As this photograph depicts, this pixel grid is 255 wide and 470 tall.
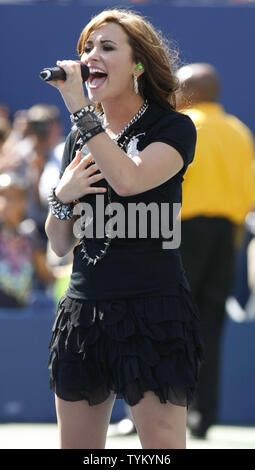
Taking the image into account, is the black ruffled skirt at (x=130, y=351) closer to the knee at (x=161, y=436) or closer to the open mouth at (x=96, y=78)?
the knee at (x=161, y=436)

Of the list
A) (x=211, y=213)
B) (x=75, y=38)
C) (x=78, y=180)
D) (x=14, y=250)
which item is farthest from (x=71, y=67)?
(x=75, y=38)

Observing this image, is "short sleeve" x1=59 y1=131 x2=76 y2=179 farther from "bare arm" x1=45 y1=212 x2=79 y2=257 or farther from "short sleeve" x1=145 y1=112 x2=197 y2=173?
"short sleeve" x1=145 y1=112 x2=197 y2=173

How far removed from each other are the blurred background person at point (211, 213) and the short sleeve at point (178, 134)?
7.84 ft

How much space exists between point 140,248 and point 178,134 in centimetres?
35

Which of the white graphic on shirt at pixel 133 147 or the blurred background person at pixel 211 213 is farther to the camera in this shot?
the blurred background person at pixel 211 213

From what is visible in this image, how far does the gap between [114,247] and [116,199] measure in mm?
142

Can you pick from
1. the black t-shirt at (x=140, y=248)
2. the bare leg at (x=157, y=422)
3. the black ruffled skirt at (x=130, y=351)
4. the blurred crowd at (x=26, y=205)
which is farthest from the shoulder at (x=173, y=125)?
the blurred crowd at (x=26, y=205)

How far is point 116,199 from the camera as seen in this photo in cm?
297

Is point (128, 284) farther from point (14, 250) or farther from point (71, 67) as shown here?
point (14, 250)

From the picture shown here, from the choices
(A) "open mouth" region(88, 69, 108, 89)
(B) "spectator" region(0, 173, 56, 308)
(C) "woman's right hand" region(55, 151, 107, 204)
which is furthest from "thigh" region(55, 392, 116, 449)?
(B) "spectator" region(0, 173, 56, 308)

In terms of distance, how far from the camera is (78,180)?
2963mm

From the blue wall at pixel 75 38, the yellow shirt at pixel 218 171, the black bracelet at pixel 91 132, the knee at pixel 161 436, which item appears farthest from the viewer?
the blue wall at pixel 75 38

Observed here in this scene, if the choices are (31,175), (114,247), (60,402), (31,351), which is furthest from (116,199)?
(31,175)

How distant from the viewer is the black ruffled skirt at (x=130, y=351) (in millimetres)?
2908
